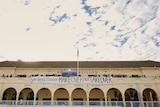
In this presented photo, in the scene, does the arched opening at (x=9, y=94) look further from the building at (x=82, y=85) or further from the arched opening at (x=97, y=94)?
the arched opening at (x=97, y=94)

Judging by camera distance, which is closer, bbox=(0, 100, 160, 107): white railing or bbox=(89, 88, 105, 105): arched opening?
bbox=(0, 100, 160, 107): white railing

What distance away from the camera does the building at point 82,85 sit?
27273 millimetres

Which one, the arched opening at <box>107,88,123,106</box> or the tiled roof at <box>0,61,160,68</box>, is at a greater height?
the tiled roof at <box>0,61,160,68</box>

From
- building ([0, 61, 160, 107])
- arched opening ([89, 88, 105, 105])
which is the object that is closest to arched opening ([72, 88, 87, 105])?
building ([0, 61, 160, 107])

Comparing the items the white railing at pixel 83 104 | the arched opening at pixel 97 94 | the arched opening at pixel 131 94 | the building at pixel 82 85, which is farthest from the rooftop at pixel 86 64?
the white railing at pixel 83 104

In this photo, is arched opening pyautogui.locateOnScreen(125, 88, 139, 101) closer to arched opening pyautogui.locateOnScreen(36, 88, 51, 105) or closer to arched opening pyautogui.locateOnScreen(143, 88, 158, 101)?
arched opening pyautogui.locateOnScreen(143, 88, 158, 101)

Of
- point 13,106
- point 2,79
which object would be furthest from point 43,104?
point 2,79

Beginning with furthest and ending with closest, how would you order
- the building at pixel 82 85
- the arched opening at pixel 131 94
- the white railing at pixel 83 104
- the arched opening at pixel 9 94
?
the arched opening at pixel 9 94 < the arched opening at pixel 131 94 < the building at pixel 82 85 < the white railing at pixel 83 104

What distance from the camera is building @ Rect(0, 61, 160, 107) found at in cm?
2727

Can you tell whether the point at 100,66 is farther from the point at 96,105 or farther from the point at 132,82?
the point at 96,105

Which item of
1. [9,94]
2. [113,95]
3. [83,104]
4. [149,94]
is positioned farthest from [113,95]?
[9,94]

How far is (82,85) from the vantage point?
29.4m

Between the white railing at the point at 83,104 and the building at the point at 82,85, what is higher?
the building at the point at 82,85

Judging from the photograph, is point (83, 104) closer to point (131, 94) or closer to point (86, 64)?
point (131, 94)
